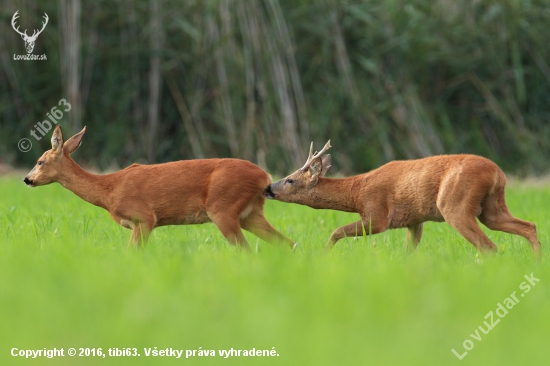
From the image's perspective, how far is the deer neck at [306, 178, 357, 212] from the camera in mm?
6516

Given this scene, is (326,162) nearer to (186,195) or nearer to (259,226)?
(259,226)

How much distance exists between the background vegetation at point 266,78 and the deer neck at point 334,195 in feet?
15.2

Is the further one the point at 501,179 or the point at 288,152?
the point at 288,152

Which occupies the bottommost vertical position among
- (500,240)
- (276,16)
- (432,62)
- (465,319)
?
(500,240)

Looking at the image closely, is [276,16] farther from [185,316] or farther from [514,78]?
[185,316]

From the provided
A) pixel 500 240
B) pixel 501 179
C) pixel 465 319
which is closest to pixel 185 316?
pixel 465 319

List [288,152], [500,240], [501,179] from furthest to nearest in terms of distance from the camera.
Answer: [288,152], [500,240], [501,179]

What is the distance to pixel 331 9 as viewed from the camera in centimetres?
1188

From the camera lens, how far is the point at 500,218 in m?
5.99

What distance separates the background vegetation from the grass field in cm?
620

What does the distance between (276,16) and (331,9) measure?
78 cm

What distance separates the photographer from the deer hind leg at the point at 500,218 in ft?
19.4

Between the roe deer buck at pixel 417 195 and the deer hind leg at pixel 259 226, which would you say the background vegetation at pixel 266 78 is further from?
the deer hind leg at pixel 259 226

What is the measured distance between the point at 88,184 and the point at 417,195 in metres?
2.27
